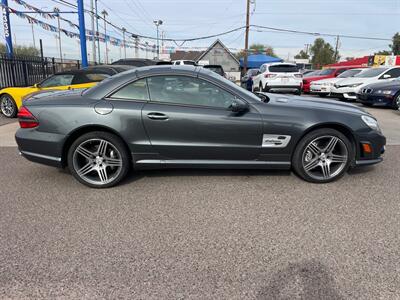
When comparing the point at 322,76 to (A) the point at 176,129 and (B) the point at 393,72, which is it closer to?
(B) the point at 393,72

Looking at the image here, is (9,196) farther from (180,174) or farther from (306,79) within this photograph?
(306,79)

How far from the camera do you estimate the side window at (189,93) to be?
Result: 12.3 ft

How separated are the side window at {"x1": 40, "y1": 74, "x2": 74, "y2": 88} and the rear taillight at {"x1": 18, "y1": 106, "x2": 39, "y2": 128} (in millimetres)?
4478

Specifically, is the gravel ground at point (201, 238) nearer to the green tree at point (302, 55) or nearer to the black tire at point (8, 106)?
the black tire at point (8, 106)

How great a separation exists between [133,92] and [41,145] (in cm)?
132

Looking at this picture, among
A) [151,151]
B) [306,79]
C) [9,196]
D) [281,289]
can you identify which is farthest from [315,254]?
[306,79]

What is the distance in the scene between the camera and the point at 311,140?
3.83 metres

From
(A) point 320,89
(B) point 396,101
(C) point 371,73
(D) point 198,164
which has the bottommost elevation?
(D) point 198,164

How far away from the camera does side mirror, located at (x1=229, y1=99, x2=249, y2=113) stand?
11.9ft

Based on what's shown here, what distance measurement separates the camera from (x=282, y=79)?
13.6m

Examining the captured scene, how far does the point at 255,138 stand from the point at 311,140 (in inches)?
28.6

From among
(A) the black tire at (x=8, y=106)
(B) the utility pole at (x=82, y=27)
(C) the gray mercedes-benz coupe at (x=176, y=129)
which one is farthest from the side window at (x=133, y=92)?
(B) the utility pole at (x=82, y=27)

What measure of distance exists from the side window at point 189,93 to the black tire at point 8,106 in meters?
6.83

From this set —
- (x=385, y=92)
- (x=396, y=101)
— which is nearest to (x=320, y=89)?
(x=385, y=92)
